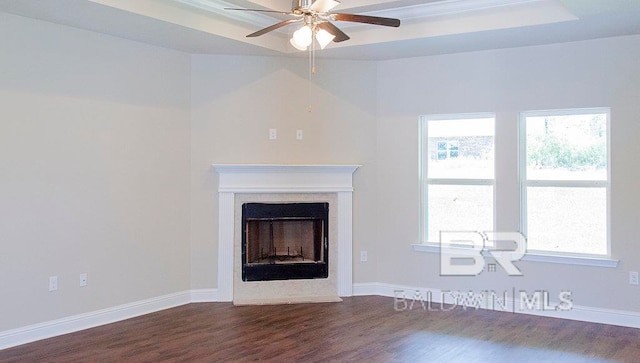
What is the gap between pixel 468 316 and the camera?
4.78 meters

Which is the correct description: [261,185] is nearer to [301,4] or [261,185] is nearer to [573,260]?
[301,4]

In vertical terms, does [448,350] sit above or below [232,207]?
below

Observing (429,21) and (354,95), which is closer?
(429,21)

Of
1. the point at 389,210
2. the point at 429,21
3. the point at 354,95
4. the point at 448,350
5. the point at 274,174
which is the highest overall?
the point at 429,21

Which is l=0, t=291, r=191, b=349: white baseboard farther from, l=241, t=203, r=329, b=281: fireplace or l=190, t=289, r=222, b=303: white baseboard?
l=241, t=203, r=329, b=281: fireplace

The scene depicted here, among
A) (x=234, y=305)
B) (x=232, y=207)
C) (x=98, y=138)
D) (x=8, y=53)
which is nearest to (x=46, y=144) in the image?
(x=98, y=138)

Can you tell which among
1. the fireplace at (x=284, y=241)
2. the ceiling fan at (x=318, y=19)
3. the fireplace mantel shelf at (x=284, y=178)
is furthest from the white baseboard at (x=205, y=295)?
the ceiling fan at (x=318, y=19)

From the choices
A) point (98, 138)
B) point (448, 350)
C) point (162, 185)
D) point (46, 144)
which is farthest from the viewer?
point (162, 185)

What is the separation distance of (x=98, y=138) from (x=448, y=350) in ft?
11.2

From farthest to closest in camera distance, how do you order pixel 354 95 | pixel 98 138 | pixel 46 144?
1. pixel 354 95
2. pixel 98 138
3. pixel 46 144

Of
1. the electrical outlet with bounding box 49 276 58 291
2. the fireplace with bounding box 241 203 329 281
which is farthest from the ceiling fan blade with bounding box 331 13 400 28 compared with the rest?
the electrical outlet with bounding box 49 276 58 291

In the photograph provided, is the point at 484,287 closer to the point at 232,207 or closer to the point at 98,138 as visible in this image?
the point at 232,207

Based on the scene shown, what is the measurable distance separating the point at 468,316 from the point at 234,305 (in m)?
2.26

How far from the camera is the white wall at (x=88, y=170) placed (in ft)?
13.0
